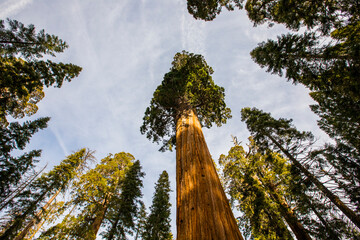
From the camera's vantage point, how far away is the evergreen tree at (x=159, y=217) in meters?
12.9

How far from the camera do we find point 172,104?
268 inches

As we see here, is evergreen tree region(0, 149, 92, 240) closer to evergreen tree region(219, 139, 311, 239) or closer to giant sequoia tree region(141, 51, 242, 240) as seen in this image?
giant sequoia tree region(141, 51, 242, 240)

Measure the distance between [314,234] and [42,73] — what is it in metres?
14.3

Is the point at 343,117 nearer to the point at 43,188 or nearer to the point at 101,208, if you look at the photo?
the point at 101,208

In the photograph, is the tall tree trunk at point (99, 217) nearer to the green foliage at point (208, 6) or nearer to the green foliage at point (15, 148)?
the green foliage at point (15, 148)

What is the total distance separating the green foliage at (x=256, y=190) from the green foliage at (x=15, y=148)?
13153mm

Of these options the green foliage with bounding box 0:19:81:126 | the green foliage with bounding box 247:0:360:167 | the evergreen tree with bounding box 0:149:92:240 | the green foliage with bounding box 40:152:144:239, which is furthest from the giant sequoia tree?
the evergreen tree with bounding box 0:149:92:240

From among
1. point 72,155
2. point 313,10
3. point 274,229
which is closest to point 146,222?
point 72,155

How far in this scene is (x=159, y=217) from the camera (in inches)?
530

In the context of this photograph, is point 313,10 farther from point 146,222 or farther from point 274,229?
point 146,222

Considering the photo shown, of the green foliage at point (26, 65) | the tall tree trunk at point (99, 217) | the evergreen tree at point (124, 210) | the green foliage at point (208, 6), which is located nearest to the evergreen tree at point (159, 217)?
the evergreen tree at point (124, 210)

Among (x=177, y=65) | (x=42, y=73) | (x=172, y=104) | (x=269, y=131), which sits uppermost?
(x=177, y=65)

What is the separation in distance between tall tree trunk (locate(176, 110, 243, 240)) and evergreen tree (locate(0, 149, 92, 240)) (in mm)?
11112

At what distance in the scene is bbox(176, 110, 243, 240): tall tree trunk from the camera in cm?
160
